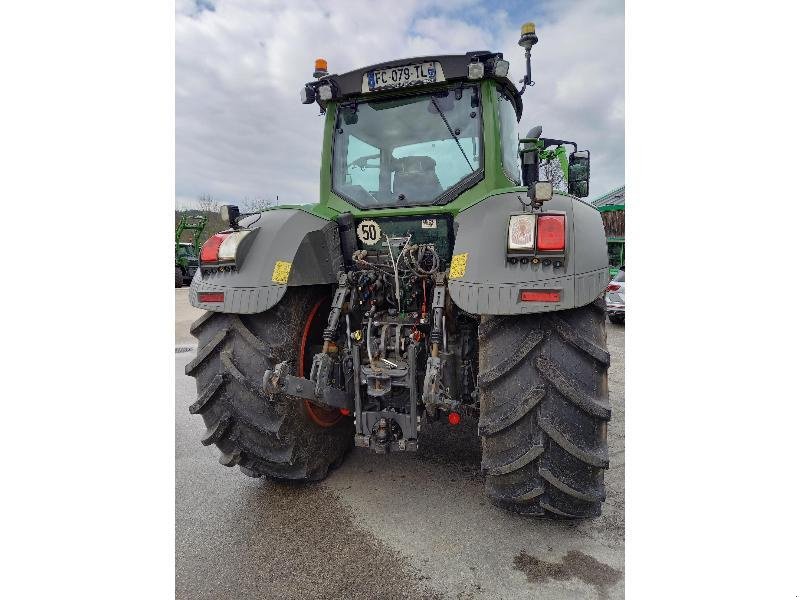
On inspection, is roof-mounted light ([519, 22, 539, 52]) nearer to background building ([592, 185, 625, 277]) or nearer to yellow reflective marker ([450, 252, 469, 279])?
background building ([592, 185, 625, 277])

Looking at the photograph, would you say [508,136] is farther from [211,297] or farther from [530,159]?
[211,297]

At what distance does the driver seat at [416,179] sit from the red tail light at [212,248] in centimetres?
92

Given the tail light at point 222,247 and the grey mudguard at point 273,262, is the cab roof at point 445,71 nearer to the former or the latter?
the grey mudguard at point 273,262

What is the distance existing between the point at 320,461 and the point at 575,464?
1346mm

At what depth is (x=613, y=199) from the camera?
6.10ft

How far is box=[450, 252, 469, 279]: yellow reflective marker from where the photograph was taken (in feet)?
5.99

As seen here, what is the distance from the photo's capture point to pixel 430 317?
2.19 metres

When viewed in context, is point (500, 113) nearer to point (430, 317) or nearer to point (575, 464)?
point (430, 317)

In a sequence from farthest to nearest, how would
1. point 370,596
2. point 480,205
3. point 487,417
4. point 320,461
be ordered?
point 320,461 → point 480,205 → point 487,417 → point 370,596

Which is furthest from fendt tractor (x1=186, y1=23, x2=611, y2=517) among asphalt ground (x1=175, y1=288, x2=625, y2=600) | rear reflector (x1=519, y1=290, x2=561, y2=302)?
asphalt ground (x1=175, y1=288, x2=625, y2=600)

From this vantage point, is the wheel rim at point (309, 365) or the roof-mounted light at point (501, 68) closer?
the roof-mounted light at point (501, 68)

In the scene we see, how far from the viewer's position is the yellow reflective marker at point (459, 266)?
183 cm

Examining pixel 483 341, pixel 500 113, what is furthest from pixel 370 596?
pixel 500 113

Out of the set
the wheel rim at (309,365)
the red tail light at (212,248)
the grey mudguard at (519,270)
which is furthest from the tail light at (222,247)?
the grey mudguard at (519,270)
